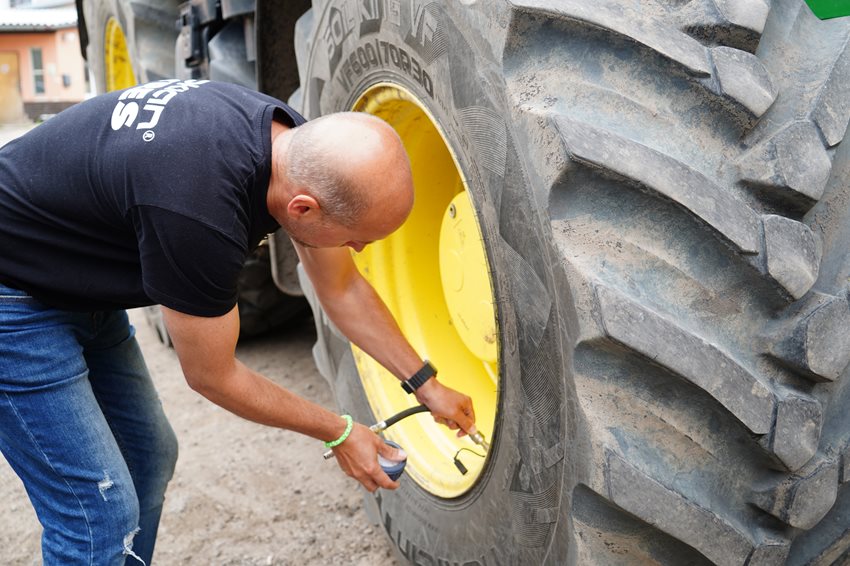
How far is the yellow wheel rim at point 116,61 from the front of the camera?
164 inches

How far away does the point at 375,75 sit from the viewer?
1.95 metres

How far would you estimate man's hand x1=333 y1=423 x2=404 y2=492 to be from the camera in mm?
1779

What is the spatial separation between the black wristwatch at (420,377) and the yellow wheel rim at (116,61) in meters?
2.73

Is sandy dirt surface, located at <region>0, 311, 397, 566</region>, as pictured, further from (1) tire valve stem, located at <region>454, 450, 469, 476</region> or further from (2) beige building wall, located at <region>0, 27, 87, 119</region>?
(2) beige building wall, located at <region>0, 27, 87, 119</region>

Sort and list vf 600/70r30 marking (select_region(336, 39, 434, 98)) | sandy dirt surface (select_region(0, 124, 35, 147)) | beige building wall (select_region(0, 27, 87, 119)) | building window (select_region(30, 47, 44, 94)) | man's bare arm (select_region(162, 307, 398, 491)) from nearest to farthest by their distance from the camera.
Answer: man's bare arm (select_region(162, 307, 398, 491))
vf 600/70r30 marking (select_region(336, 39, 434, 98))
sandy dirt surface (select_region(0, 124, 35, 147))
beige building wall (select_region(0, 27, 87, 119))
building window (select_region(30, 47, 44, 94))

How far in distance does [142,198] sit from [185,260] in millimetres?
125

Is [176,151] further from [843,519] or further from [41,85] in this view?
[41,85]

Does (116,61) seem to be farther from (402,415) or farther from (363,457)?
(363,457)

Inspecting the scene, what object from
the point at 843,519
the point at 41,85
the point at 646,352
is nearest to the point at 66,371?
the point at 646,352

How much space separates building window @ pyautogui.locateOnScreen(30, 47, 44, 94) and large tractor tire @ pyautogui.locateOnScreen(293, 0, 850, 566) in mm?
22662

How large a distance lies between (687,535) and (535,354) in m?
0.35

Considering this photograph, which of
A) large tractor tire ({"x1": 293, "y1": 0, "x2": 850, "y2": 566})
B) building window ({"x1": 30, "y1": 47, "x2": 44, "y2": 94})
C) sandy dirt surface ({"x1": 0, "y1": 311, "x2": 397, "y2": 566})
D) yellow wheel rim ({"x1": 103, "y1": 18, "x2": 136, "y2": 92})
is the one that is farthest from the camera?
building window ({"x1": 30, "y1": 47, "x2": 44, "y2": 94})

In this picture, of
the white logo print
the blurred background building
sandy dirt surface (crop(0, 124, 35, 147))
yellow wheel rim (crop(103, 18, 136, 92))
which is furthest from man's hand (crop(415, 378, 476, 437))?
the blurred background building

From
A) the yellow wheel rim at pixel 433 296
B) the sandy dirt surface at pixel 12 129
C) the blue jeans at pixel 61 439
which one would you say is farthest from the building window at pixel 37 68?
the blue jeans at pixel 61 439
